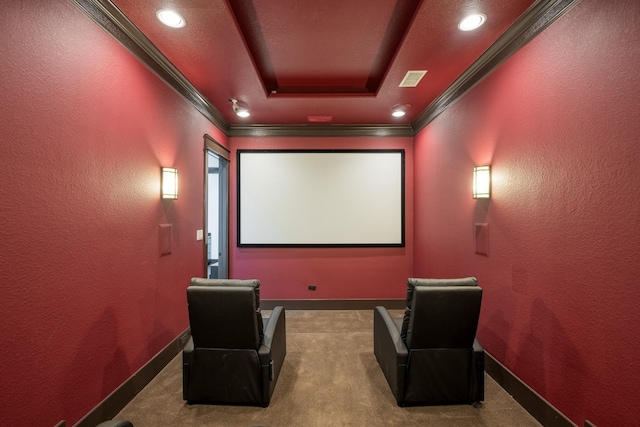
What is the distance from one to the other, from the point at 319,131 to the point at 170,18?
8.67 ft

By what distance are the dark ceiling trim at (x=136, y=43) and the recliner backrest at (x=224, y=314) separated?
1.89 metres

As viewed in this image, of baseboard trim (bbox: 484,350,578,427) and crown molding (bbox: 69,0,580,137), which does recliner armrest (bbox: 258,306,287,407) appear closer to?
baseboard trim (bbox: 484,350,578,427)

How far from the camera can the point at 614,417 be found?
144cm

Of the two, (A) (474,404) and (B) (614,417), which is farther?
(A) (474,404)

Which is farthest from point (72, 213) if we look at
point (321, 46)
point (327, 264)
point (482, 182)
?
point (327, 264)

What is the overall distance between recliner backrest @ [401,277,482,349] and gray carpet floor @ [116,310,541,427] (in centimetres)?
51

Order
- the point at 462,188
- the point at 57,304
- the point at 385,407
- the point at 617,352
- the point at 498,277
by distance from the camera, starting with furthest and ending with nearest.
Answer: the point at 462,188 → the point at 498,277 → the point at 385,407 → the point at 57,304 → the point at 617,352

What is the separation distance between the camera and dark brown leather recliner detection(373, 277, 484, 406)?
6.20 ft

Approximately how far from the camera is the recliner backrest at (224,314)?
1.87 metres

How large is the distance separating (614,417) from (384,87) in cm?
305

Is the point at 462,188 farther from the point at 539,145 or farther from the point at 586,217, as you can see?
the point at 586,217

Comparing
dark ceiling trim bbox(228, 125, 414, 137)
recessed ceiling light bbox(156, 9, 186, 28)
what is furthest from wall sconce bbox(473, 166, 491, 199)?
recessed ceiling light bbox(156, 9, 186, 28)

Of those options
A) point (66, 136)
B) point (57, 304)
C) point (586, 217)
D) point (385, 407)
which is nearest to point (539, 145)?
point (586, 217)

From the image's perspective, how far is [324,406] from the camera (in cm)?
211
